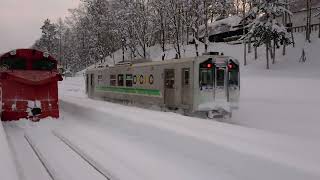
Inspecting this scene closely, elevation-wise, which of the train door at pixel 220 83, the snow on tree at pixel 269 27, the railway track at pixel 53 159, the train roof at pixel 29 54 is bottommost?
the railway track at pixel 53 159

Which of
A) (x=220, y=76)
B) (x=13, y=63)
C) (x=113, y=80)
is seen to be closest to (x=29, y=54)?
(x=13, y=63)

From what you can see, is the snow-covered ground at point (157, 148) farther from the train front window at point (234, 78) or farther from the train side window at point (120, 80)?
the train side window at point (120, 80)

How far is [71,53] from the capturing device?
10662 centimetres

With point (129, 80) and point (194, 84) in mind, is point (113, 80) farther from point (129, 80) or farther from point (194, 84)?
point (194, 84)

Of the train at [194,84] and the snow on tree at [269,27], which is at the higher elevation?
the snow on tree at [269,27]

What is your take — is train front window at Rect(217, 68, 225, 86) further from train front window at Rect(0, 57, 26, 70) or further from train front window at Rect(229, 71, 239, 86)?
train front window at Rect(0, 57, 26, 70)

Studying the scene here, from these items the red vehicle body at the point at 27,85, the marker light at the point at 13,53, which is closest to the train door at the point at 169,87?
the red vehicle body at the point at 27,85

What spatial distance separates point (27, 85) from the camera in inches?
668

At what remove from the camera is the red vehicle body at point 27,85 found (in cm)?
1662

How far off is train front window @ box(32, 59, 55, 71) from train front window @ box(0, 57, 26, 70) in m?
0.45

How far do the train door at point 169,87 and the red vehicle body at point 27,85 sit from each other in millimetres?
5284

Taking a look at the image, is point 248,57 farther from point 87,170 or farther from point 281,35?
point 87,170

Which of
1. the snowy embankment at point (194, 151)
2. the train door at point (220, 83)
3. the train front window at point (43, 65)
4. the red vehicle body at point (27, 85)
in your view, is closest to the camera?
the snowy embankment at point (194, 151)

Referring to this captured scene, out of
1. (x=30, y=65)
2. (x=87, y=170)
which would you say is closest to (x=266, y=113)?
(x=30, y=65)
